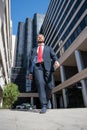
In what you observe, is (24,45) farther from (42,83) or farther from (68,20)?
(42,83)

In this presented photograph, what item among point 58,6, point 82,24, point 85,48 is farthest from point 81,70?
point 58,6

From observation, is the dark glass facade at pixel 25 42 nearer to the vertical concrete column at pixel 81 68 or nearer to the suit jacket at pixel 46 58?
the vertical concrete column at pixel 81 68

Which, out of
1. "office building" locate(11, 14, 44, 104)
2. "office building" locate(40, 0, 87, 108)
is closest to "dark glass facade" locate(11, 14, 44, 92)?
"office building" locate(11, 14, 44, 104)

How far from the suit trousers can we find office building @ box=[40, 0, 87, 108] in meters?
18.2

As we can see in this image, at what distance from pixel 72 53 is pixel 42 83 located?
23.0m

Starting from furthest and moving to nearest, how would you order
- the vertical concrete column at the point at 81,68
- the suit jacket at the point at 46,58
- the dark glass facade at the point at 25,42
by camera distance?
the dark glass facade at the point at 25,42 < the vertical concrete column at the point at 81,68 < the suit jacket at the point at 46,58

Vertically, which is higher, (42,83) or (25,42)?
(25,42)

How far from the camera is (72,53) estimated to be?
26641 millimetres

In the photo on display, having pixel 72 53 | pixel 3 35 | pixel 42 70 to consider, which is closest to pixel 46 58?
pixel 42 70

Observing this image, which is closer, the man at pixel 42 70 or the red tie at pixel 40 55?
the man at pixel 42 70

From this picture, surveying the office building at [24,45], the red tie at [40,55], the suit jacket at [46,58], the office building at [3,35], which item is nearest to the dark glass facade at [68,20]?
the office building at [3,35]

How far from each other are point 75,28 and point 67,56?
22.6ft

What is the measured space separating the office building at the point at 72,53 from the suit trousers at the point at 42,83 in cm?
1821

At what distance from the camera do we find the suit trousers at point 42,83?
13.3 feet
